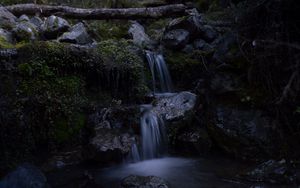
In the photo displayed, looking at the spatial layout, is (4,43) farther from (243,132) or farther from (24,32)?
(243,132)

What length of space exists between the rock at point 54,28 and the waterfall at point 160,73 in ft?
7.28

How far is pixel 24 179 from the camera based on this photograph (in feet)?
18.1

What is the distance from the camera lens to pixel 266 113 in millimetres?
6852

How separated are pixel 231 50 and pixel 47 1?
8.04m

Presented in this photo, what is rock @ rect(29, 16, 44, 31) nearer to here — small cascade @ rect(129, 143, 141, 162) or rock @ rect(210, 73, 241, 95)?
small cascade @ rect(129, 143, 141, 162)

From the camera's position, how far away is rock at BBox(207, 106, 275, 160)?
6668 mm

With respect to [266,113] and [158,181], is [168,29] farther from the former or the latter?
[158,181]

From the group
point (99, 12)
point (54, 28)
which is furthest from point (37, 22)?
point (99, 12)

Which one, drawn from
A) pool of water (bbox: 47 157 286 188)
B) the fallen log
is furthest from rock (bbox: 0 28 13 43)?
pool of water (bbox: 47 157 286 188)

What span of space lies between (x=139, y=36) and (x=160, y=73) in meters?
1.70

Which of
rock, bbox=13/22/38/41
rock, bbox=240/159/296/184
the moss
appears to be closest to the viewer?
rock, bbox=240/159/296/184

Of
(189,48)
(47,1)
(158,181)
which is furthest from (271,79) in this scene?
(47,1)

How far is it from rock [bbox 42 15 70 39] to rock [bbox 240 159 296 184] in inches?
229

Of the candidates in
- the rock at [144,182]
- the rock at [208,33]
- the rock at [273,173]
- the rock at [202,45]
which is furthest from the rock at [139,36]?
the rock at [273,173]
